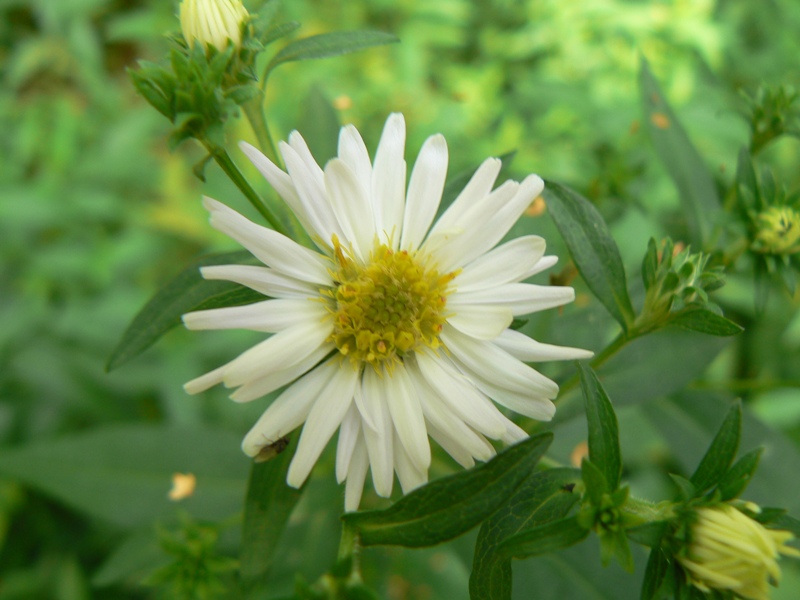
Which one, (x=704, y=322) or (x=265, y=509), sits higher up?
(x=704, y=322)

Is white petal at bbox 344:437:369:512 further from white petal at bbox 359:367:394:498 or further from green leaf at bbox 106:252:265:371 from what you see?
green leaf at bbox 106:252:265:371

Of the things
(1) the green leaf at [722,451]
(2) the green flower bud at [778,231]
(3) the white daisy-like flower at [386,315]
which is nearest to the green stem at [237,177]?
(3) the white daisy-like flower at [386,315]

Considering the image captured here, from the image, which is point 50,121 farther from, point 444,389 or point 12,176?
point 444,389

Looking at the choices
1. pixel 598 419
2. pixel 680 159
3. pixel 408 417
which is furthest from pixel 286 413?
pixel 680 159

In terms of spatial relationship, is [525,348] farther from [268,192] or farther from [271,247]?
[268,192]

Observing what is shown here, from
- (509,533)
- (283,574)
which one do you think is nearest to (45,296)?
(283,574)

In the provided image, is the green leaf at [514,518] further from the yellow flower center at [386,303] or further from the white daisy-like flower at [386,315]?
the yellow flower center at [386,303]

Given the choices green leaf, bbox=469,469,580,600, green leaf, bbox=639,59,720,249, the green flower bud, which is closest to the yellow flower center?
green leaf, bbox=469,469,580,600
